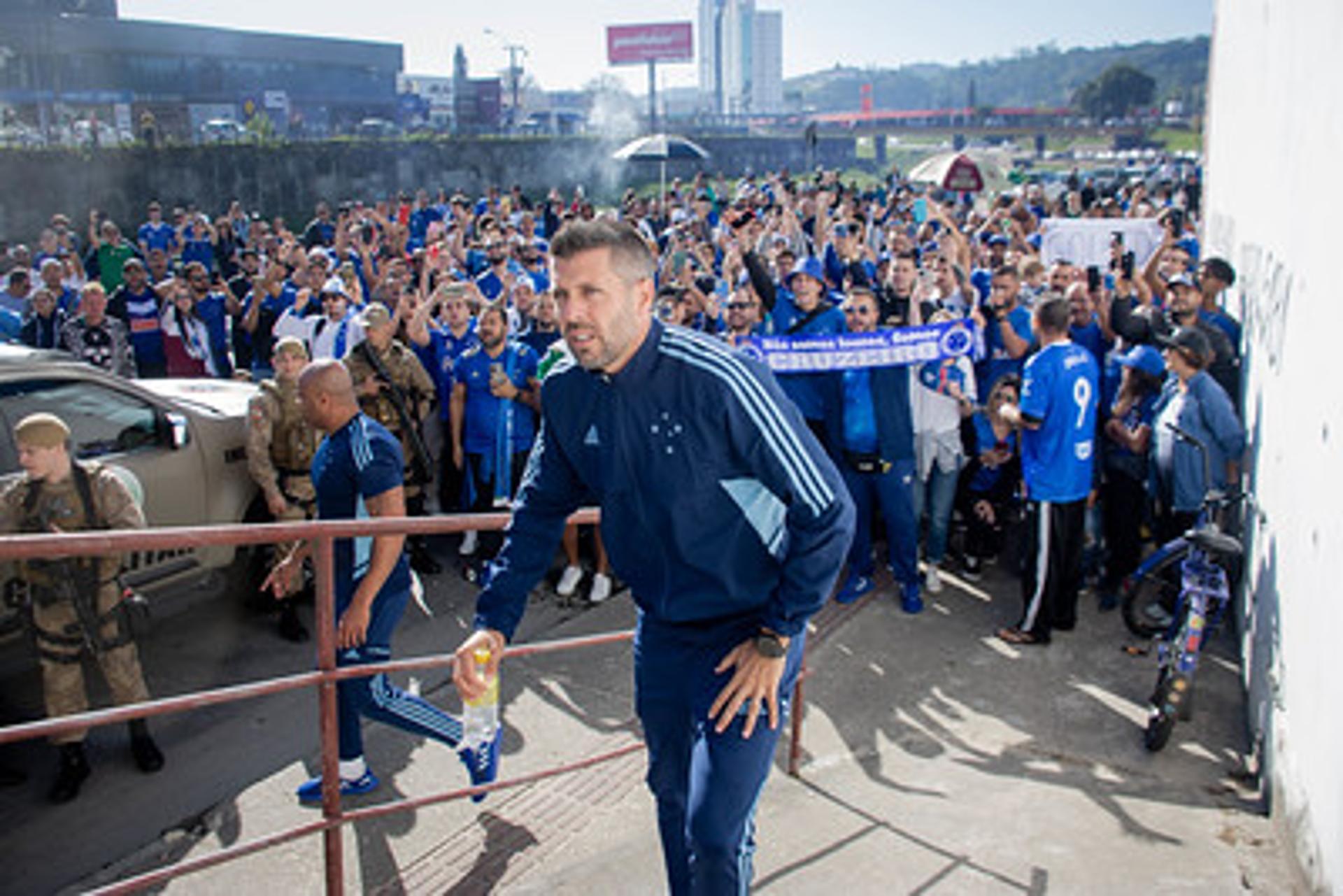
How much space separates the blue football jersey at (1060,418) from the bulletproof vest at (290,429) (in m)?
4.34

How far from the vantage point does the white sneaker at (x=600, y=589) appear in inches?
295

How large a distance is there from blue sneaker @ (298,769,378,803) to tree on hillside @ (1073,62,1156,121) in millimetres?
139144

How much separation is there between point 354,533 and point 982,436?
5529 millimetres

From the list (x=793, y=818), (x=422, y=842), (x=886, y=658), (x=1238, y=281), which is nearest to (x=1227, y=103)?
(x=1238, y=281)

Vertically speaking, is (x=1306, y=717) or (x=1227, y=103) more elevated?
(x=1227, y=103)

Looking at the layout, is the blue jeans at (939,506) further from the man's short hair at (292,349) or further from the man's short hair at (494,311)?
the man's short hair at (292,349)

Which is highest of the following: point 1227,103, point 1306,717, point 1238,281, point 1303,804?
point 1227,103

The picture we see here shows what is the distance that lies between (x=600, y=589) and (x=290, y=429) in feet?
7.46

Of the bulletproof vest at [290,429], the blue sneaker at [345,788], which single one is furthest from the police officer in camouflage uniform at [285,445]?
the blue sneaker at [345,788]

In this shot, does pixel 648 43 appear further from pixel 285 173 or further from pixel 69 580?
pixel 69 580

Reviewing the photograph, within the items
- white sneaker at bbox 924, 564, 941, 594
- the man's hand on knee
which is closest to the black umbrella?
white sneaker at bbox 924, 564, 941, 594

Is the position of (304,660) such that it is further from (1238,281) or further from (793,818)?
(1238,281)

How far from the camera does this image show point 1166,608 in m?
6.77

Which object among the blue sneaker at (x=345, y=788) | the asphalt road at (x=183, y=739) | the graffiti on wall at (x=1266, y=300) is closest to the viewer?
the asphalt road at (x=183, y=739)
